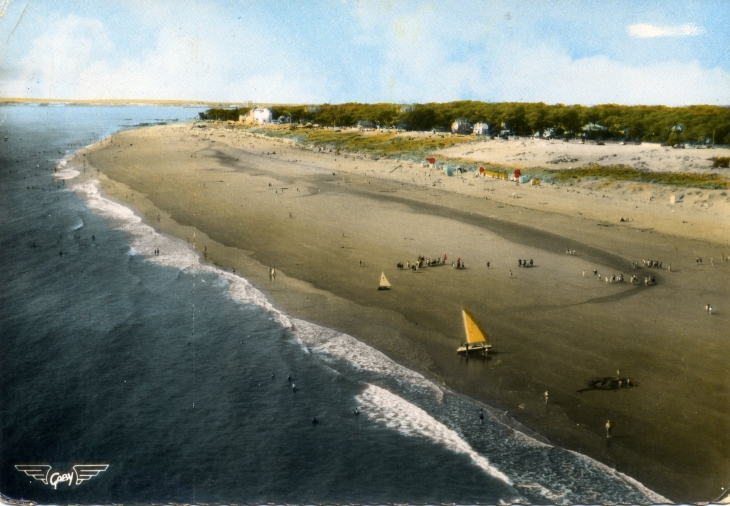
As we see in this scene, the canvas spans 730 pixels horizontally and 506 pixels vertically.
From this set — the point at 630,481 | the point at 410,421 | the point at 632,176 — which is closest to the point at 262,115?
the point at 632,176

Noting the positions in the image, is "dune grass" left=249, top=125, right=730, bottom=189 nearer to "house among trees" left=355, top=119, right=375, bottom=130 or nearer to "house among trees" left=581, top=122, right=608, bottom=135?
"house among trees" left=355, top=119, right=375, bottom=130

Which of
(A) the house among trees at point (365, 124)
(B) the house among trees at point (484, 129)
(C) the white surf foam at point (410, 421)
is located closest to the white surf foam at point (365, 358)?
(C) the white surf foam at point (410, 421)

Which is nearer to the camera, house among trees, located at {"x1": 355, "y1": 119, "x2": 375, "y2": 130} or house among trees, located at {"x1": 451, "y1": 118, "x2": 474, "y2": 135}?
house among trees, located at {"x1": 451, "y1": 118, "x2": 474, "y2": 135}

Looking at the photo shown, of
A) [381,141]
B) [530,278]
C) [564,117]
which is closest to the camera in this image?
[530,278]

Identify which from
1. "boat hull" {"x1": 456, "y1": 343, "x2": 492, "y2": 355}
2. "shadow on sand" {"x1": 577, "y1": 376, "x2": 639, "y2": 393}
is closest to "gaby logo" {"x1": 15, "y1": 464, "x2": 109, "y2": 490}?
"boat hull" {"x1": 456, "y1": 343, "x2": 492, "y2": 355}

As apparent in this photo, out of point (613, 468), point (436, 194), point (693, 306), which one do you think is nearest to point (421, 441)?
point (613, 468)

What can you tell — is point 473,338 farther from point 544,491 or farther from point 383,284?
point 544,491

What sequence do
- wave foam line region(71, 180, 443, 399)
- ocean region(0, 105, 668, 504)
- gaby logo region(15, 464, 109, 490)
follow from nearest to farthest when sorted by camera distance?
ocean region(0, 105, 668, 504), gaby logo region(15, 464, 109, 490), wave foam line region(71, 180, 443, 399)
